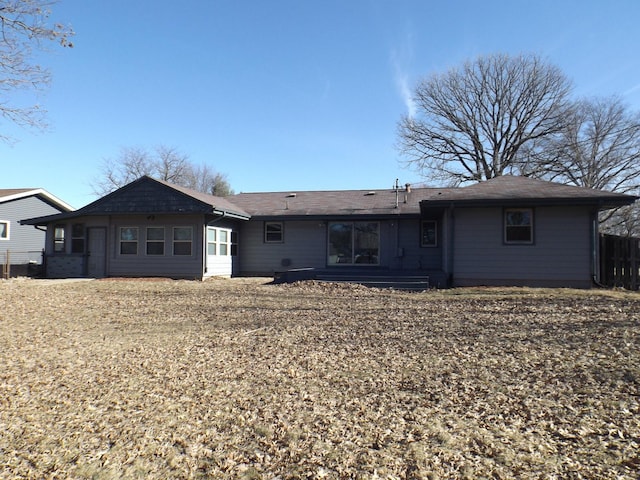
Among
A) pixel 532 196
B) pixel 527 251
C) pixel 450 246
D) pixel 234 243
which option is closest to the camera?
pixel 532 196

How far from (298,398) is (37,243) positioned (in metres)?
27.5

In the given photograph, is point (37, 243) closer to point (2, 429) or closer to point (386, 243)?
point (386, 243)

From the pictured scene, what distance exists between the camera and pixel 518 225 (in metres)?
12.8

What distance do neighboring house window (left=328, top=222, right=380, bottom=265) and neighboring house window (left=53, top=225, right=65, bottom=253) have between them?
11470 millimetres

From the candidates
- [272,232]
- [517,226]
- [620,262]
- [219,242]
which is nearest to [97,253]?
[219,242]

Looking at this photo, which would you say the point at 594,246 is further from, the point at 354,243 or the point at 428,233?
the point at 354,243

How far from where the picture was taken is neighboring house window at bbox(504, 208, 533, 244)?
41.8ft

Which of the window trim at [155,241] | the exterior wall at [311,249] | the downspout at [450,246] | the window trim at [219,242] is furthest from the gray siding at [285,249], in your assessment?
the downspout at [450,246]

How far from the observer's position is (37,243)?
1009 inches

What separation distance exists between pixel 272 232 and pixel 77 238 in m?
8.02

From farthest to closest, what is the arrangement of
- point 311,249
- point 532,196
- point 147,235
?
point 311,249
point 147,235
point 532,196

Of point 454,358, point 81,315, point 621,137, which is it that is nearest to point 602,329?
point 454,358

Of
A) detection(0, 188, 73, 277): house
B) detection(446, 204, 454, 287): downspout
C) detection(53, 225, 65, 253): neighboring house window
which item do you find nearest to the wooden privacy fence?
detection(446, 204, 454, 287): downspout

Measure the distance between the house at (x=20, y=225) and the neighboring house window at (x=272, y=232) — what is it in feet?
43.7
